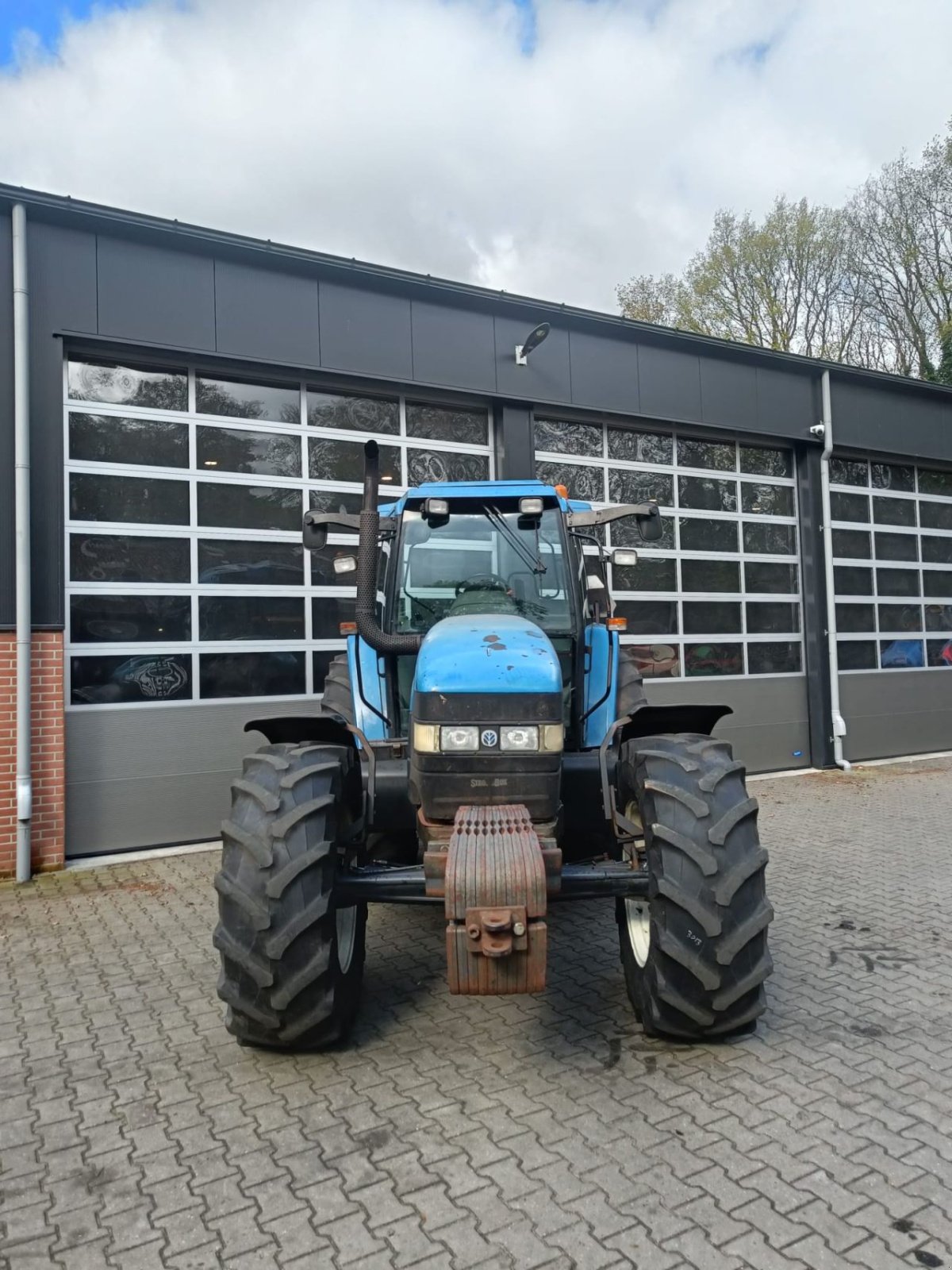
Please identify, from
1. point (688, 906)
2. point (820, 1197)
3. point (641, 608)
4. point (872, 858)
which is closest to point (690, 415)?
point (641, 608)

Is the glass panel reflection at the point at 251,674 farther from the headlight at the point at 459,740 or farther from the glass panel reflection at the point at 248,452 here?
the headlight at the point at 459,740

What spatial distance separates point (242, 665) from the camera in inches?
297

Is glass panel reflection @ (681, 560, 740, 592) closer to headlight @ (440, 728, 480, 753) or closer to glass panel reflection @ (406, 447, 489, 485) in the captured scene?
glass panel reflection @ (406, 447, 489, 485)

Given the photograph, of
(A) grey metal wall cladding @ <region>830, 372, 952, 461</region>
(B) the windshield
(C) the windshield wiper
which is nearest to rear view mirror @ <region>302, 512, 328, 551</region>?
(B) the windshield

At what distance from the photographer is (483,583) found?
4.58 m

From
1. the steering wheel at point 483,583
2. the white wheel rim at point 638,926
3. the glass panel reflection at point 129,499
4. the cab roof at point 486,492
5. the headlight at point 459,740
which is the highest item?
the glass panel reflection at point 129,499

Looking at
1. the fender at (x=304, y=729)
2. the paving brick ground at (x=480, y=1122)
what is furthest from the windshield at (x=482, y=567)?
the paving brick ground at (x=480, y=1122)

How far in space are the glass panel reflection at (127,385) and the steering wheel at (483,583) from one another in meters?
4.18

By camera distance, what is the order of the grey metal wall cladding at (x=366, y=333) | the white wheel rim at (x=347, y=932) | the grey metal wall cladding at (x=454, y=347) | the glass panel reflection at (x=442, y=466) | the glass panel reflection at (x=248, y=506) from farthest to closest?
the glass panel reflection at (x=442, y=466) → the grey metal wall cladding at (x=454, y=347) → the grey metal wall cladding at (x=366, y=333) → the glass panel reflection at (x=248, y=506) → the white wheel rim at (x=347, y=932)

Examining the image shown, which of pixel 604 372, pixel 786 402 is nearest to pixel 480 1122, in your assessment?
pixel 604 372

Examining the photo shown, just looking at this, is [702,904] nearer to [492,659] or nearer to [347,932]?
[492,659]

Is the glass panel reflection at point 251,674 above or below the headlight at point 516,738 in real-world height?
above

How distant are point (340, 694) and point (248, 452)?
345 cm

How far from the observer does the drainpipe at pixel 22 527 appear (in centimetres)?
631
